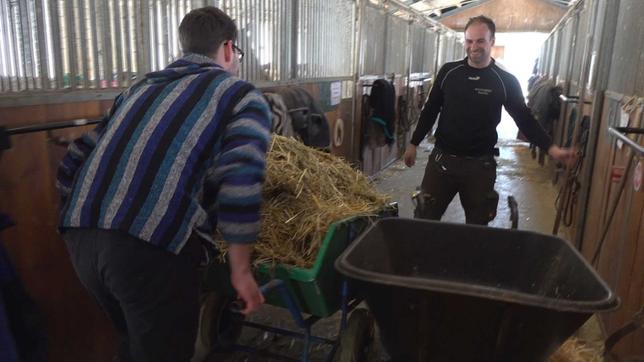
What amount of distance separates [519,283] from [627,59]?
1.48 m

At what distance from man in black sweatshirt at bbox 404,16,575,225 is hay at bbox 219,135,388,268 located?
2.29ft

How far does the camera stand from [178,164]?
4.62ft

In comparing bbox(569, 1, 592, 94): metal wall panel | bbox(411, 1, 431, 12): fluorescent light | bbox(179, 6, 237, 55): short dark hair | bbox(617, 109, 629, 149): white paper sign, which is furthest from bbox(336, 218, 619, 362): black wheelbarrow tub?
bbox(411, 1, 431, 12): fluorescent light

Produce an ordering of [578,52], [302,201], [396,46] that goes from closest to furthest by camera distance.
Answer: [302,201] < [578,52] < [396,46]

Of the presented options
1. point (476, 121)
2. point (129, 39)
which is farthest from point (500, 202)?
point (129, 39)

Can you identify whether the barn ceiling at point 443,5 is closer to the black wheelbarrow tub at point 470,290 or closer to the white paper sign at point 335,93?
the white paper sign at point 335,93

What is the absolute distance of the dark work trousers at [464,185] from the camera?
9.29 feet

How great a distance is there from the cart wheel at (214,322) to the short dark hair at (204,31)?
3.67 ft

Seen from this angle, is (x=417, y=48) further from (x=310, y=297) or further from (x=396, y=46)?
(x=310, y=297)

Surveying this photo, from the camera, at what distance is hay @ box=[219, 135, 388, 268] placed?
6.15 ft

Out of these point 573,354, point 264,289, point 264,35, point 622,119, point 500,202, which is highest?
point 264,35

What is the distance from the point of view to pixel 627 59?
266 centimetres

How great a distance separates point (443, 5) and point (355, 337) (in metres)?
10.8

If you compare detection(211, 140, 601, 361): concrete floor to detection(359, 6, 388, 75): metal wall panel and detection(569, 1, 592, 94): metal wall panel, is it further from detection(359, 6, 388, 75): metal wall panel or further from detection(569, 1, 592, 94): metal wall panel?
detection(359, 6, 388, 75): metal wall panel
